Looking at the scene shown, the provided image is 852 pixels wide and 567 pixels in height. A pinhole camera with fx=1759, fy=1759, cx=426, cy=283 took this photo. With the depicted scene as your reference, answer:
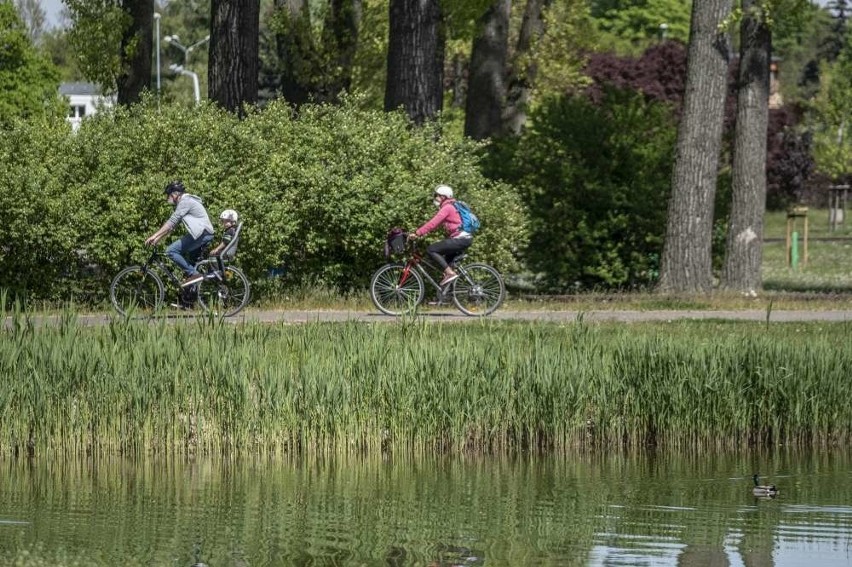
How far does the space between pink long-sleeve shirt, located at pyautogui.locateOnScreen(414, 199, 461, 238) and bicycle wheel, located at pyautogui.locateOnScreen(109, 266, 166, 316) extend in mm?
3084

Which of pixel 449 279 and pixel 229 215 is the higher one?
pixel 229 215

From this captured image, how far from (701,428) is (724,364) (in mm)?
541

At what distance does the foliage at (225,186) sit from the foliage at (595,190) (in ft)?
10.5

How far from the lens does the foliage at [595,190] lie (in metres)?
25.3

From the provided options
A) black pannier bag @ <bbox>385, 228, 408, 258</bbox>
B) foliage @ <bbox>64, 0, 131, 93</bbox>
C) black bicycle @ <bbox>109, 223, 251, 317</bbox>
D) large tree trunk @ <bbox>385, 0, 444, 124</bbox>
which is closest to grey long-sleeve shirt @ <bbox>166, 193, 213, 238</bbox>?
black bicycle @ <bbox>109, 223, 251, 317</bbox>

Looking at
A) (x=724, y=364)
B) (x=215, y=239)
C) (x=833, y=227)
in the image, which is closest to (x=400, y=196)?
(x=215, y=239)

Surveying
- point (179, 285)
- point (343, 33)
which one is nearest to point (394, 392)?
point (179, 285)

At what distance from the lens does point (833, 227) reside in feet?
199

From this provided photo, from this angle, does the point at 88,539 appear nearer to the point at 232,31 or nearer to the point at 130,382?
the point at 130,382

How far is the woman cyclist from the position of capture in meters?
19.8

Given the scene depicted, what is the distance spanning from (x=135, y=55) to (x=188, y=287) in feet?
20.8

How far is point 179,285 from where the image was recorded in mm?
20344

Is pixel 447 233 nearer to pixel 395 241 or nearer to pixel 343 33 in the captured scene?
pixel 395 241

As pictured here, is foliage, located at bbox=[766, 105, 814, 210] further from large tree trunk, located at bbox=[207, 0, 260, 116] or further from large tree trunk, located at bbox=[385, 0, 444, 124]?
large tree trunk, located at bbox=[207, 0, 260, 116]
